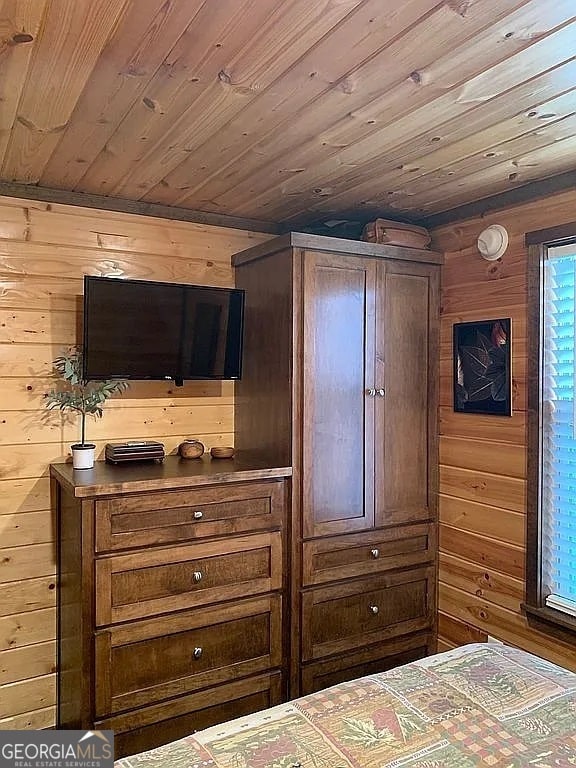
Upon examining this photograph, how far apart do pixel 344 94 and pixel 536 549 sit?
1.97 metres

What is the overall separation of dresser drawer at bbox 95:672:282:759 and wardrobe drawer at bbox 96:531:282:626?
363 millimetres

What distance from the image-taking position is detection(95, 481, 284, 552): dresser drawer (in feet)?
7.20

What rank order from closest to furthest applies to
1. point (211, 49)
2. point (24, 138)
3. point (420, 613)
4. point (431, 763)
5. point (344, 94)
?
1. point (431, 763)
2. point (211, 49)
3. point (344, 94)
4. point (24, 138)
5. point (420, 613)

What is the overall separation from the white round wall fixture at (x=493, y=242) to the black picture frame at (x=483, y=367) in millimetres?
299

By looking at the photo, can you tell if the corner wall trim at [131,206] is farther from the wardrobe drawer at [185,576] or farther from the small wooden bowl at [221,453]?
the wardrobe drawer at [185,576]

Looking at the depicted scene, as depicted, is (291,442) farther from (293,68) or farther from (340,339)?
(293,68)

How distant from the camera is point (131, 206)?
Result: 9.09ft

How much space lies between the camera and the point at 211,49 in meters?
1.49

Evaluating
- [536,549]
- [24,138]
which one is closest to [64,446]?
[24,138]

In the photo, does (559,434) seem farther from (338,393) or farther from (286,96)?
(286,96)

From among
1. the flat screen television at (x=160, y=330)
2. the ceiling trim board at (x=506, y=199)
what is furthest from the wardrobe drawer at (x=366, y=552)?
the ceiling trim board at (x=506, y=199)

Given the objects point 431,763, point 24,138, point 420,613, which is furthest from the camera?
point 420,613

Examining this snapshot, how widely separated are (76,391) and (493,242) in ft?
6.48

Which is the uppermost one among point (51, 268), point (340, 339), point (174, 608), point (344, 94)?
point (344, 94)
